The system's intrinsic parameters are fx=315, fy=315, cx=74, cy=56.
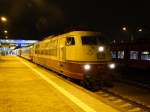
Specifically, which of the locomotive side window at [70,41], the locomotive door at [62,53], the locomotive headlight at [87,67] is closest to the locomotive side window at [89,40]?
the locomotive side window at [70,41]

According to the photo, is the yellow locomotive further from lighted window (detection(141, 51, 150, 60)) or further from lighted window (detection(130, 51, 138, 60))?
lighted window (detection(130, 51, 138, 60))

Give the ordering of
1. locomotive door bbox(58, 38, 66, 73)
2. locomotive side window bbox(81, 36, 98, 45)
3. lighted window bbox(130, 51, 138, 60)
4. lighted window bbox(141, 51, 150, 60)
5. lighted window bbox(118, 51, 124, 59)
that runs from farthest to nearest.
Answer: lighted window bbox(118, 51, 124, 59)
lighted window bbox(130, 51, 138, 60)
lighted window bbox(141, 51, 150, 60)
locomotive door bbox(58, 38, 66, 73)
locomotive side window bbox(81, 36, 98, 45)

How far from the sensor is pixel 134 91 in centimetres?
1753

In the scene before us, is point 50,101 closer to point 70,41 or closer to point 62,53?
point 70,41

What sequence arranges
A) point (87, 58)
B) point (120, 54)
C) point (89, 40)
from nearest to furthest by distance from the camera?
point (87, 58) → point (89, 40) → point (120, 54)

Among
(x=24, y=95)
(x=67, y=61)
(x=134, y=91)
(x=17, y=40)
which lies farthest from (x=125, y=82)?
(x=17, y=40)

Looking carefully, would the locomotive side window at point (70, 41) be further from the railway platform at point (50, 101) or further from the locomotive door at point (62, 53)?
the railway platform at point (50, 101)

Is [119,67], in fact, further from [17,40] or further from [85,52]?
[17,40]

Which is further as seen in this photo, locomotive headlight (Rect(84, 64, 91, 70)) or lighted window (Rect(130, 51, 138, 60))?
lighted window (Rect(130, 51, 138, 60))

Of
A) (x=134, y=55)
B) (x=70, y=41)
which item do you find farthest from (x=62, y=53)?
(x=134, y=55)

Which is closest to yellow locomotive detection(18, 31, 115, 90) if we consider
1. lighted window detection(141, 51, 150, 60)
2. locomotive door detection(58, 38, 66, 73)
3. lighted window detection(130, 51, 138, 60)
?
locomotive door detection(58, 38, 66, 73)

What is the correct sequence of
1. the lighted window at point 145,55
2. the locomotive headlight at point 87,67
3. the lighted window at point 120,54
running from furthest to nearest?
the lighted window at point 120,54 < the lighted window at point 145,55 < the locomotive headlight at point 87,67

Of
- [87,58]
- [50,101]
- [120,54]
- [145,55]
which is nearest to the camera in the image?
[50,101]

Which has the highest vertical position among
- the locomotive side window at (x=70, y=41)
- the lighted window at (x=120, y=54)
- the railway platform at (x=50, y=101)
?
the locomotive side window at (x=70, y=41)
